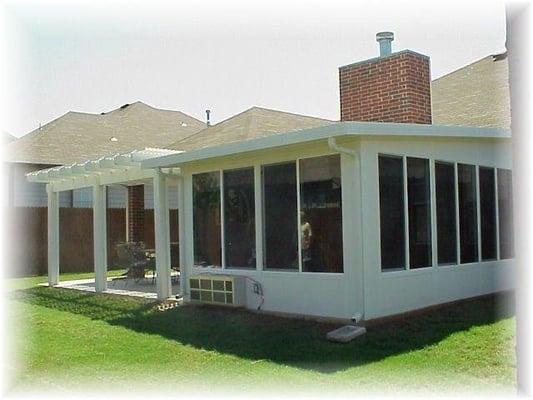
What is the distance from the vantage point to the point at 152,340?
7711 mm

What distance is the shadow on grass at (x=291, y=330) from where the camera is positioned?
660 cm

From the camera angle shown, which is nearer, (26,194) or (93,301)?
(93,301)

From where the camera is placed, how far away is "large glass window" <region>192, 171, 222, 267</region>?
10.2m

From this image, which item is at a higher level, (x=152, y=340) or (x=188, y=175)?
(x=188, y=175)

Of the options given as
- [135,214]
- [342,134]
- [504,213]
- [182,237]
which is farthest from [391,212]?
[135,214]

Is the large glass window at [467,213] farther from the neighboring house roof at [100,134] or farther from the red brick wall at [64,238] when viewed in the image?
the neighboring house roof at [100,134]

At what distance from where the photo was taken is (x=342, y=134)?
298 inches

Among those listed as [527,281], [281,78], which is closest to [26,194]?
[281,78]

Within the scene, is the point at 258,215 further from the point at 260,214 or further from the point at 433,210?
the point at 433,210

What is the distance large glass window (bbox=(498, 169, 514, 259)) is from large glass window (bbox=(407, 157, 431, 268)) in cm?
221

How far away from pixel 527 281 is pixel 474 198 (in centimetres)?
656

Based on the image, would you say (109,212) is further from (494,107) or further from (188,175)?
(494,107)

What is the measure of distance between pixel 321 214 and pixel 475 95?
7312 mm

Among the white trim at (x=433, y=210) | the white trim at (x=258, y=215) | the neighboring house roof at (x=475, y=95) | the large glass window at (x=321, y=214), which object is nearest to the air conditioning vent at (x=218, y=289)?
the white trim at (x=258, y=215)
